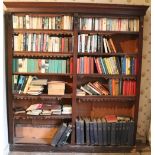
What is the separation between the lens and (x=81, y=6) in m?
2.93

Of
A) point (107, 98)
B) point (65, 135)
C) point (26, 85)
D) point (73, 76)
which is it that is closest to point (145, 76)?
point (107, 98)

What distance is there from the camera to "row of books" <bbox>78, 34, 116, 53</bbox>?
10.0ft

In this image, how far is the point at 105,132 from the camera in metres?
3.15

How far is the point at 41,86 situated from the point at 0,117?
707 millimetres

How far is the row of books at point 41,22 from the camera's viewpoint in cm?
304

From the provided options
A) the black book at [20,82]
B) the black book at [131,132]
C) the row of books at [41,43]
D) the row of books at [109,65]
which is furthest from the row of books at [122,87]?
the black book at [20,82]

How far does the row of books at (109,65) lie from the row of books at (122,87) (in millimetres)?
120

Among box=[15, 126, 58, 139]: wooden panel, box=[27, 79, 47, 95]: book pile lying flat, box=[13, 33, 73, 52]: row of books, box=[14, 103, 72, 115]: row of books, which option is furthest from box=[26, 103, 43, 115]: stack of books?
box=[13, 33, 73, 52]: row of books

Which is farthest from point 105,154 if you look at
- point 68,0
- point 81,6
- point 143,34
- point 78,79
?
point 68,0

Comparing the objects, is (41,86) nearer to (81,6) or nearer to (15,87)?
(15,87)

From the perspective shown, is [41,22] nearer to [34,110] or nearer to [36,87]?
[36,87]

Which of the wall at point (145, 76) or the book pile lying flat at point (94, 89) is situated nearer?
the book pile lying flat at point (94, 89)

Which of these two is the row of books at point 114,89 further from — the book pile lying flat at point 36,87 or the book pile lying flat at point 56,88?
the book pile lying flat at point 36,87

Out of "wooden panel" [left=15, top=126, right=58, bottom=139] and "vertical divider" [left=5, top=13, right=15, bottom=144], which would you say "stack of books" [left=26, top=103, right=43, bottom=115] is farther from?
"wooden panel" [left=15, top=126, right=58, bottom=139]
